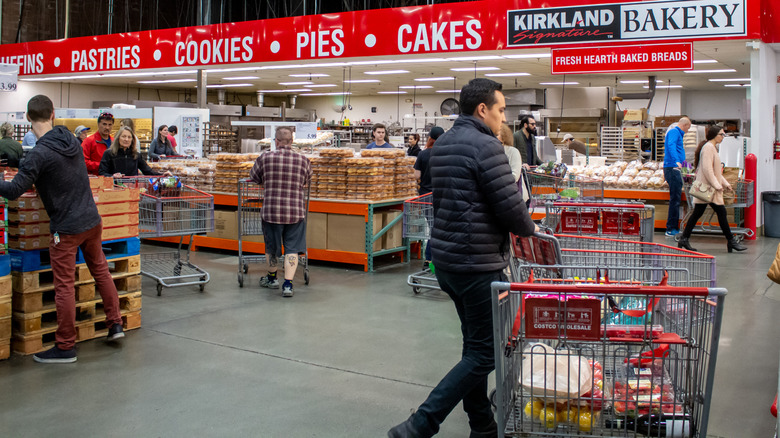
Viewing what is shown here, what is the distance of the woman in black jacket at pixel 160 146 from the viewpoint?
11.2 metres

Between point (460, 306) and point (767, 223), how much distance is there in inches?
381

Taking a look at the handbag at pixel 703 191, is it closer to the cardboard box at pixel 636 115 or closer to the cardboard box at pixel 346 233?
the cardboard box at pixel 346 233

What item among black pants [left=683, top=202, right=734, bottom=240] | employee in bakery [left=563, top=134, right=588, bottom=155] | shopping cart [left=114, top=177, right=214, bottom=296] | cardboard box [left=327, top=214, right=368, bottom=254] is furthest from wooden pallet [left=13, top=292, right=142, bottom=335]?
employee in bakery [left=563, top=134, right=588, bottom=155]

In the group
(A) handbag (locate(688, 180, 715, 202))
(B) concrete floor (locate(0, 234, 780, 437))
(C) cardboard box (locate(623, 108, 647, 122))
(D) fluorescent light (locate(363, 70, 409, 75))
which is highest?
(D) fluorescent light (locate(363, 70, 409, 75))

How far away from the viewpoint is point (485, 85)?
3213mm

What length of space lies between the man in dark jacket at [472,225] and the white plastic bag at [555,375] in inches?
13.8

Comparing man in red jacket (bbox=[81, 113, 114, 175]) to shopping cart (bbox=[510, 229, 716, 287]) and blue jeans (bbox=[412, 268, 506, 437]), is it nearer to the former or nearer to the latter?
shopping cart (bbox=[510, 229, 716, 287])

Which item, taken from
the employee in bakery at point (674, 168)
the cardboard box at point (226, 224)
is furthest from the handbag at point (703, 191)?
the cardboard box at point (226, 224)

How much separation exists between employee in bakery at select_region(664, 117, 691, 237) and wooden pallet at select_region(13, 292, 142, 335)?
26.4 ft

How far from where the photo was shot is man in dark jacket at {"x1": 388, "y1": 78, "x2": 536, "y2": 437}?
9.96 feet

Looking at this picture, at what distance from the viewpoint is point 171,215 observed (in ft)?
22.9

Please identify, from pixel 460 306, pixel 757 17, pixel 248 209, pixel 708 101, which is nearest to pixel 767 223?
pixel 757 17

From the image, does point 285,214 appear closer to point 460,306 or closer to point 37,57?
point 460,306

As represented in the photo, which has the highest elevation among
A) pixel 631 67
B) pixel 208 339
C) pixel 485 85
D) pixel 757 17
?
pixel 757 17
